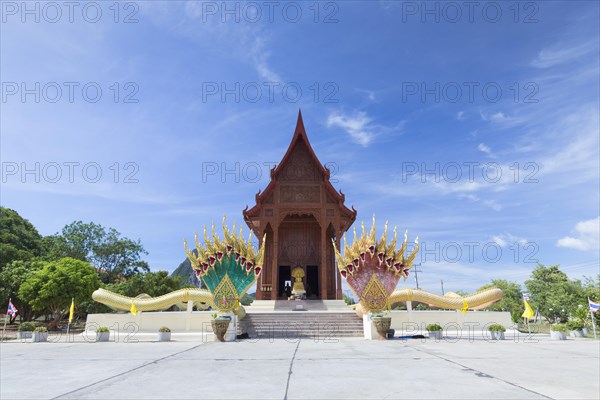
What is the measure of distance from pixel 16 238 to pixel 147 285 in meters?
13.4

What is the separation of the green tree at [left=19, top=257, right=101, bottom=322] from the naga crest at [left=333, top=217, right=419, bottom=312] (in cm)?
2034

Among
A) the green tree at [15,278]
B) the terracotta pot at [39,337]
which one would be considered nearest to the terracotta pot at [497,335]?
the terracotta pot at [39,337]

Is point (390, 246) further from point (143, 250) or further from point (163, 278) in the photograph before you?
point (143, 250)

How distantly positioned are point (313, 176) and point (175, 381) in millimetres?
20226

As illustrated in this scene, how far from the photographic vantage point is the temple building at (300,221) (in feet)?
77.3

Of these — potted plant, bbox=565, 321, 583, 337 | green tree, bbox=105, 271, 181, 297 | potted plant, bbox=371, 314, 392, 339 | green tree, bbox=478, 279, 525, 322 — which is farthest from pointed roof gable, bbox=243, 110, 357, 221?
green tree, bbox=478, 279, 525, 322

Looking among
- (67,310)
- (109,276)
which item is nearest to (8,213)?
(109,276)

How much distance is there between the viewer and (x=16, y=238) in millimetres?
35438

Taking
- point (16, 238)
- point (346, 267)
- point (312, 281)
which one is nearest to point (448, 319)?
point (346, 267)

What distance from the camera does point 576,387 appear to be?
5062 mm

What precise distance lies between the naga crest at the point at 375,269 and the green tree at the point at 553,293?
1108 inches

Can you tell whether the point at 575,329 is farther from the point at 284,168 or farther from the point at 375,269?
the point at 284,168

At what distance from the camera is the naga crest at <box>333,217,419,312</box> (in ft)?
48.8

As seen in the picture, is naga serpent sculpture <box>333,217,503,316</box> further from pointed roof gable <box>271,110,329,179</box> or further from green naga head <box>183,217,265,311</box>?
pointed roof gable <box>271,110,329,179</box>
